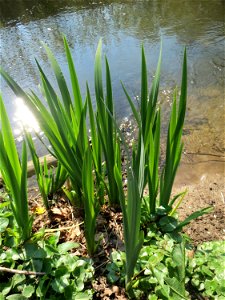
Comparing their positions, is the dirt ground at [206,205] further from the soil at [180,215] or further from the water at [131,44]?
the water at [131,44]

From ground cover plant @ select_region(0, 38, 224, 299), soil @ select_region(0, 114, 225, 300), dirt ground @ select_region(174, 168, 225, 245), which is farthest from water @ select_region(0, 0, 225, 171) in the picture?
ground cover plant @ select_region(0, 38, 224, 299)

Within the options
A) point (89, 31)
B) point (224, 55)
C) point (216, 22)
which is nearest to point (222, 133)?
point (224, 55)

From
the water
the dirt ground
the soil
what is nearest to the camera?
the soil

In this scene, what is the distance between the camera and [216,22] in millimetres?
4164

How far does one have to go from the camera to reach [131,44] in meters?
3.88

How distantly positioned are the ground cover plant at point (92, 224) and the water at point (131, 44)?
1.12 meters

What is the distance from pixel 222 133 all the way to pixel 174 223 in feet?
4.19

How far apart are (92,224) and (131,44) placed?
10.4 feet

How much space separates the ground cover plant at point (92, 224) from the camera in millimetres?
1008

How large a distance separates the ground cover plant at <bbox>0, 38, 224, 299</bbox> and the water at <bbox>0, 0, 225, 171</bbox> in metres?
1.12

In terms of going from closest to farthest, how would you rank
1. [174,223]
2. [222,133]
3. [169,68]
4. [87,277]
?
[87,277] < [174,223] < [222,133] < [169,68]

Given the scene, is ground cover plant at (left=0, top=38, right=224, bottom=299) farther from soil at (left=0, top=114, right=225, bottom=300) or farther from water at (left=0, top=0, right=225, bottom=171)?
water at (left=0, top=0, right=225, bottom=171)

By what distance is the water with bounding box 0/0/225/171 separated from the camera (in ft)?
8.75

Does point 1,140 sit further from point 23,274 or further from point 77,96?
point 23,274
